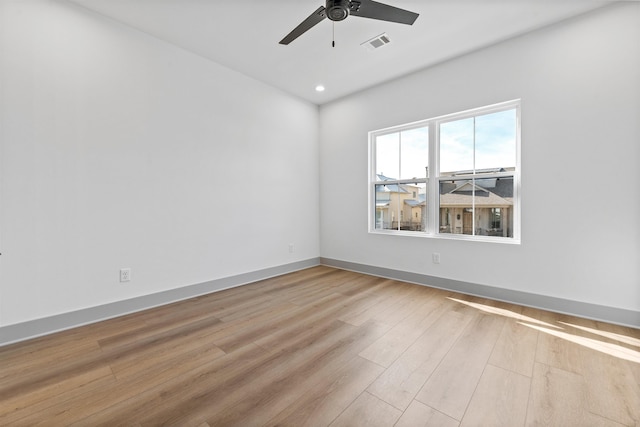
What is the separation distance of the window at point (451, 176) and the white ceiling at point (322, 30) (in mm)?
788

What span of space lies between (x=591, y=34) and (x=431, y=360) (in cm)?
327

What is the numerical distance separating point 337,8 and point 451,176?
238cm

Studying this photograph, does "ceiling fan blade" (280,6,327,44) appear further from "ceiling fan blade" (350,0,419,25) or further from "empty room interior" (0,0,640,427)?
"ceiling fan blade" (350,0,419,25)

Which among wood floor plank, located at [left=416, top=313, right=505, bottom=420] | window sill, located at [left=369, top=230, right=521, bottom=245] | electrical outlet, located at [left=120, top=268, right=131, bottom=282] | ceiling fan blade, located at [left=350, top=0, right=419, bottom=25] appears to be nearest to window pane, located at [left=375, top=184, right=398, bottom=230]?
window sill, located at [left=369, top=230, right=521, bottom=245]

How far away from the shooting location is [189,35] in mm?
2727

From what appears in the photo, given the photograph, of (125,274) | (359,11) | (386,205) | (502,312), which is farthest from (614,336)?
(125,274)

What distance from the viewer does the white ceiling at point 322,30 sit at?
2.33 meters

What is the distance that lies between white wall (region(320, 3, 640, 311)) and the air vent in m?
0.89

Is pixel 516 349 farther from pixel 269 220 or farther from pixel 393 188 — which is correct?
pixel 269 220

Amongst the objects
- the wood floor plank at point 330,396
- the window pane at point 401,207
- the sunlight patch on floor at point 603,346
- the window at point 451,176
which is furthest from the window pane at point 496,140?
the wood floor plank at point 330,396

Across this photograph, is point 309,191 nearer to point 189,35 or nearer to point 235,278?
point 235,278

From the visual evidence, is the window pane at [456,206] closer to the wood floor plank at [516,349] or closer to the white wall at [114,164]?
the wood floor plank at [516,349]

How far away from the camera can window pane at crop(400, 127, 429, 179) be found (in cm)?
356

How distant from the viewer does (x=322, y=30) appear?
102 inches
